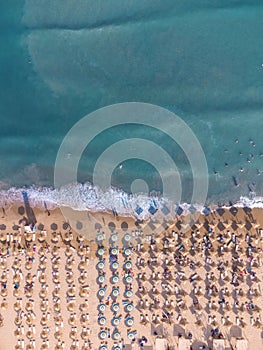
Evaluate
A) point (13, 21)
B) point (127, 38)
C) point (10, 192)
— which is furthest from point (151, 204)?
point (13, 21)

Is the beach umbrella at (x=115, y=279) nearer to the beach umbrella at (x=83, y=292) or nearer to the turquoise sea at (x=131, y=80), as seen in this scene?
the beach umbrella at (x=83, y=292)

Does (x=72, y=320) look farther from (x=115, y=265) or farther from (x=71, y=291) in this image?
(x=115, y=265)

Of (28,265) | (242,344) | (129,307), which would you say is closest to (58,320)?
(28,265)

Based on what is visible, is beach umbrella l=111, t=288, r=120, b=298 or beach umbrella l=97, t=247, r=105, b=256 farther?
beach umbrella l=97, t=247, r=105, b=256

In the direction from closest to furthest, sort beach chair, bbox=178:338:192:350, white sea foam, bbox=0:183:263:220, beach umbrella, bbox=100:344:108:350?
beach chair, bbox=178:338:192:350 < beach umbrella, bbox=100:344:108:350 < white sea foam, bbox=0:183:263:220

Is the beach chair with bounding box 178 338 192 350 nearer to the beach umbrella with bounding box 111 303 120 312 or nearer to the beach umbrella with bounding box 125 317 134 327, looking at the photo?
the beach umbrella with bounding box 125 317 134 327

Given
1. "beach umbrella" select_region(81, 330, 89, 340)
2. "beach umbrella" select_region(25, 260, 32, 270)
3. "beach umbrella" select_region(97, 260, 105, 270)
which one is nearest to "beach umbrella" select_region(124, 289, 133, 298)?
"beach umbrella" select_region(97, 260, 105, 270)

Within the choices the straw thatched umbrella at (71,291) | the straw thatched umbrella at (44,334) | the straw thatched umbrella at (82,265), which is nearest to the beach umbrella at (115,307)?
the straw thatched umbrella at (71,291)
